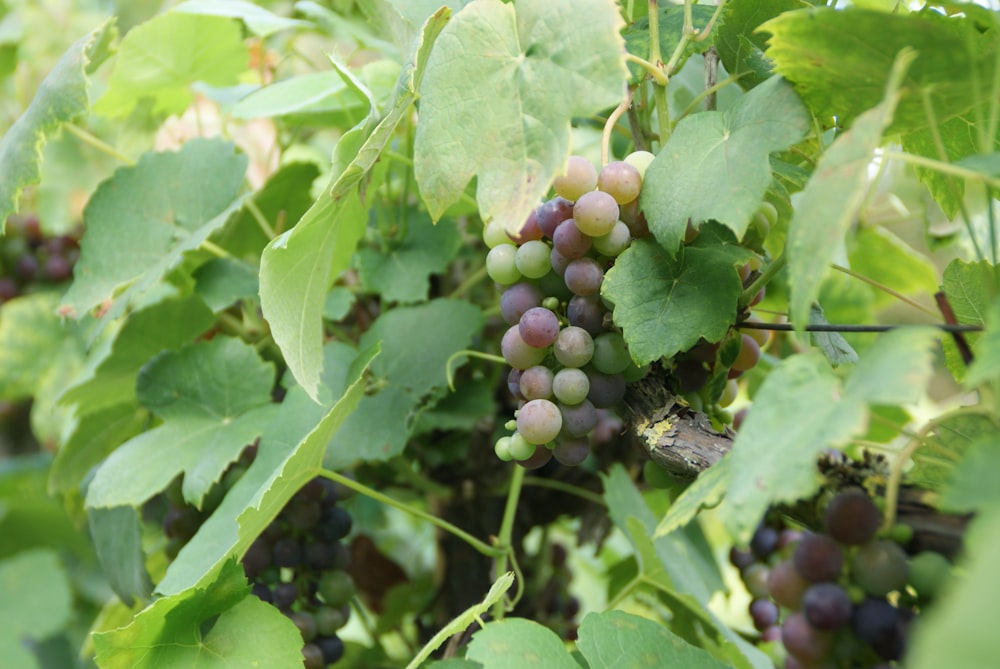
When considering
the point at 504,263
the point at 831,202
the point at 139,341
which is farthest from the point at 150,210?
the point at 831,202

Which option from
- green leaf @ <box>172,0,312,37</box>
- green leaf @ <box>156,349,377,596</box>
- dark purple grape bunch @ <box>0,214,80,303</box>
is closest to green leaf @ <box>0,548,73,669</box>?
dark purple grape bunch @ <box>0,214,80,303</box>

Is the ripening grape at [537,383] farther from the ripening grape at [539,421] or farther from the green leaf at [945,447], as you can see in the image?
the green leaf at [945,447]

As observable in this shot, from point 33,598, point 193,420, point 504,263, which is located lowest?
point 33,598

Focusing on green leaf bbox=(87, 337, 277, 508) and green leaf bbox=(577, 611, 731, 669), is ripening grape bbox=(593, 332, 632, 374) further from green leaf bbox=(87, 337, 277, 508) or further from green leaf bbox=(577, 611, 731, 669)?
green leaf bbox=(87, 337, 277, 508)

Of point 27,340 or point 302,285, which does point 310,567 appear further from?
point 27,340

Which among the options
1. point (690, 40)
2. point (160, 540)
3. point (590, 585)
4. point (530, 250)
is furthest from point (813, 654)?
point (590, 585)

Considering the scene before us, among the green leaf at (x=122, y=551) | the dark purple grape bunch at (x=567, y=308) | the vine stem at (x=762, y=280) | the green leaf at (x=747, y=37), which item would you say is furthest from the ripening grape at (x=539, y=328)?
the green leaf at (x=122, y=551)

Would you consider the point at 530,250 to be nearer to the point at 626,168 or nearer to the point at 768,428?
the point at 626,168
